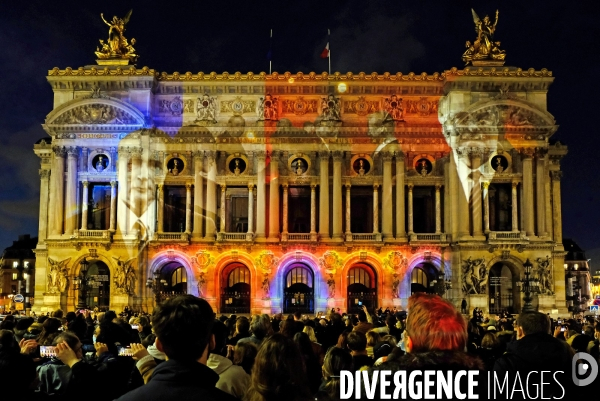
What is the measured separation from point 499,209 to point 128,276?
3205 cm

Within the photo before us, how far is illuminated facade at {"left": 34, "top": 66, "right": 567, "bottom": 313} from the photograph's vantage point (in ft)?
201

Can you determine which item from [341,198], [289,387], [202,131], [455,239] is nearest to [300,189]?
[341,198]

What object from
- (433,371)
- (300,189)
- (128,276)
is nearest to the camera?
(433,371)

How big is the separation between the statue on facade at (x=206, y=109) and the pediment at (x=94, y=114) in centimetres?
490

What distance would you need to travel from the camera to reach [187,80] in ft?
210

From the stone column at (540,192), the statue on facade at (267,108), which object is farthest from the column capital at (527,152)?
the statue on facade at (267,108)

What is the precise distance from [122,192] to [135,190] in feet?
3.54

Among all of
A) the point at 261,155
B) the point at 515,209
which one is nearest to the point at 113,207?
the point at 261,155

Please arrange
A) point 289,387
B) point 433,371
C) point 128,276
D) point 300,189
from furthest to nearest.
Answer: point 300,189
point 128,276
point 289,387
point 433,371

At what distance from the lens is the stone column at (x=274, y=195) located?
62.2 m

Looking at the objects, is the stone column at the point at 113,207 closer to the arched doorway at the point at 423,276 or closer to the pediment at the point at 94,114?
the pediment at the point at 94,114

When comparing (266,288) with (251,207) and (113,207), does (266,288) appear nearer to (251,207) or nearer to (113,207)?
(251,207)

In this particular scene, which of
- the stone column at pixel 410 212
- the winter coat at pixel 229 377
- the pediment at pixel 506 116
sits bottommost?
the winter coat at pixel 229 377

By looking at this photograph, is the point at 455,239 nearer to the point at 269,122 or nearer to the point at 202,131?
the point at 269,122
